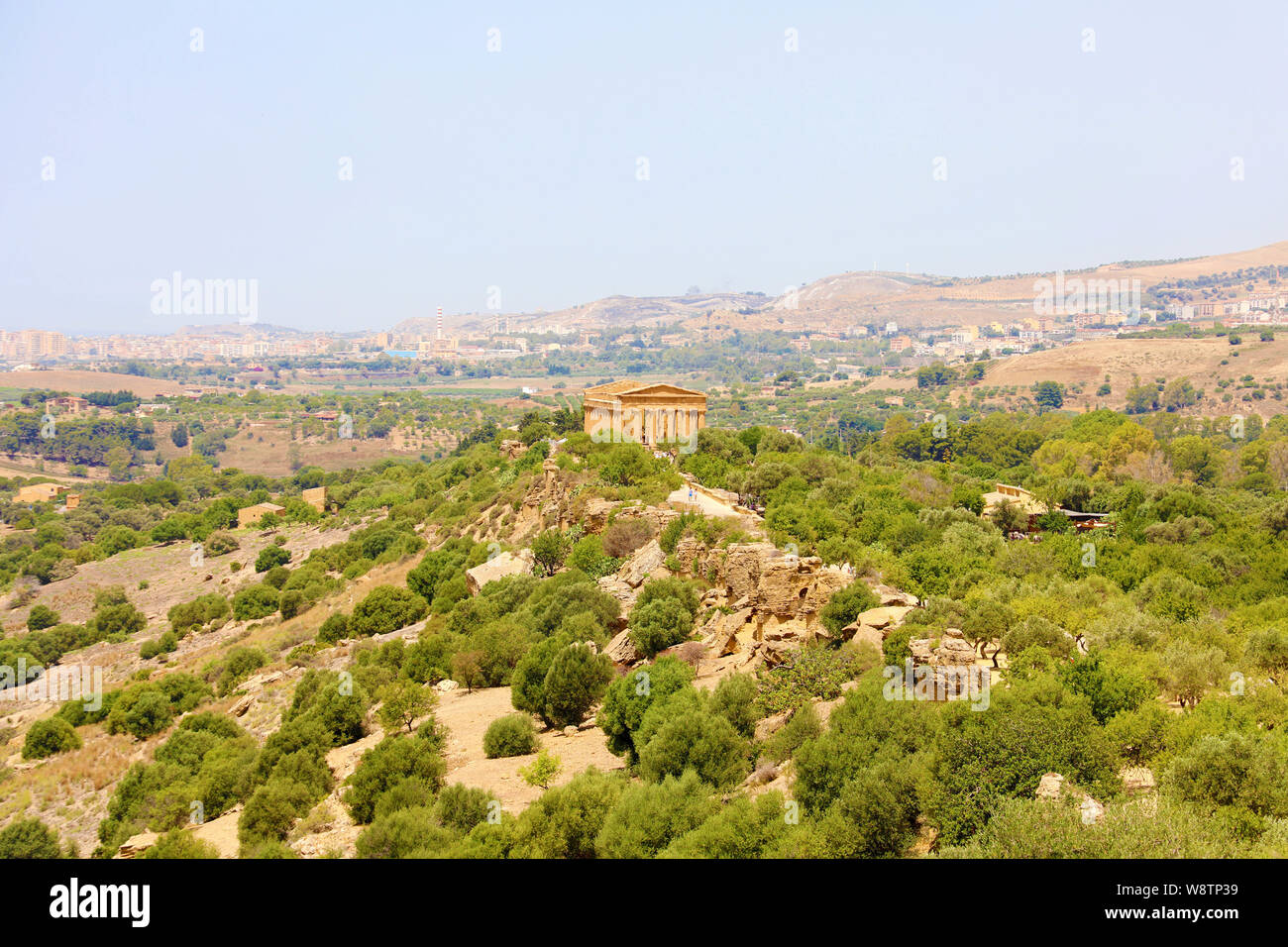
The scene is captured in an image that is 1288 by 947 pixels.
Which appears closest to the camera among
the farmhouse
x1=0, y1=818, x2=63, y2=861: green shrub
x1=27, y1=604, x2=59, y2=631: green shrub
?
x1=0, y1=818, x2=63, y2=861: green shrub

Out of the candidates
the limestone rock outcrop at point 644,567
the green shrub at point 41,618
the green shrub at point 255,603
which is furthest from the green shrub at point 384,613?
the green shrub at point 41,618

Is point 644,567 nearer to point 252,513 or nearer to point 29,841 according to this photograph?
point 29,841

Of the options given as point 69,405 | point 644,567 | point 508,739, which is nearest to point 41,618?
point 644,567

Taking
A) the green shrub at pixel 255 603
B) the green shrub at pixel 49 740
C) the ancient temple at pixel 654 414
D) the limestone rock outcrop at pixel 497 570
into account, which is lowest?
the green shrub at pixel 49 740

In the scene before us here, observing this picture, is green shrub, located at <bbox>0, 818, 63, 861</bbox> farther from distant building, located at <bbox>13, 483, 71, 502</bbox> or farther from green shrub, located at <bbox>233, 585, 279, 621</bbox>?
distant building, located at <bbox>13, 483, 71, 502</bbox>

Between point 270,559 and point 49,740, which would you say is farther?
point 270,559

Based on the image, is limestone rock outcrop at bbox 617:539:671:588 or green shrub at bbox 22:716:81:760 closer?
limestone rock outcrop at bbox 617:539:671:588

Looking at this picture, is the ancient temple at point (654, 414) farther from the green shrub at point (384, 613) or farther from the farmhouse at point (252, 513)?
the farmhouse at point (252, 513)

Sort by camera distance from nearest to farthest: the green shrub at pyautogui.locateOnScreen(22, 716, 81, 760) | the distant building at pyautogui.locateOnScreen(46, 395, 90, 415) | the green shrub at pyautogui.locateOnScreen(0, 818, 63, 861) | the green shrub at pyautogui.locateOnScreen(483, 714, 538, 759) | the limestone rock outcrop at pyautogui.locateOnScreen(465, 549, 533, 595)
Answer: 1. the green shrub at pyautogui.locateOnScreen(483, 714, 538, 759)
2. the green shrub at pyautogui.locateOnScreen(0, 818, 63, 861)
3. the green shrub at pyautogui.locateOnScreen(22, 716, 81, 760)
4. the limestone rock outcrop at pyautogui.locateOnScreen(465, 549, 533, 595)
5. the distant building at pyautogui.locateOnScreen(46, 395, 90, 415)

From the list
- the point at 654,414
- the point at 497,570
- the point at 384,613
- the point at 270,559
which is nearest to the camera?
the point at 497,570

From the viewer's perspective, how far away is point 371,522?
5972 centimetres

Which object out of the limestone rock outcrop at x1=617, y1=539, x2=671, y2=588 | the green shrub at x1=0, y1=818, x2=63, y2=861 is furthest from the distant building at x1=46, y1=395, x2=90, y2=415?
the limestone rock outcrop at x1=617, y1=539, x2=671, y2=588

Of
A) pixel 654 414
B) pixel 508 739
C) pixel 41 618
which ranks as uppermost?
pixel 654 414
